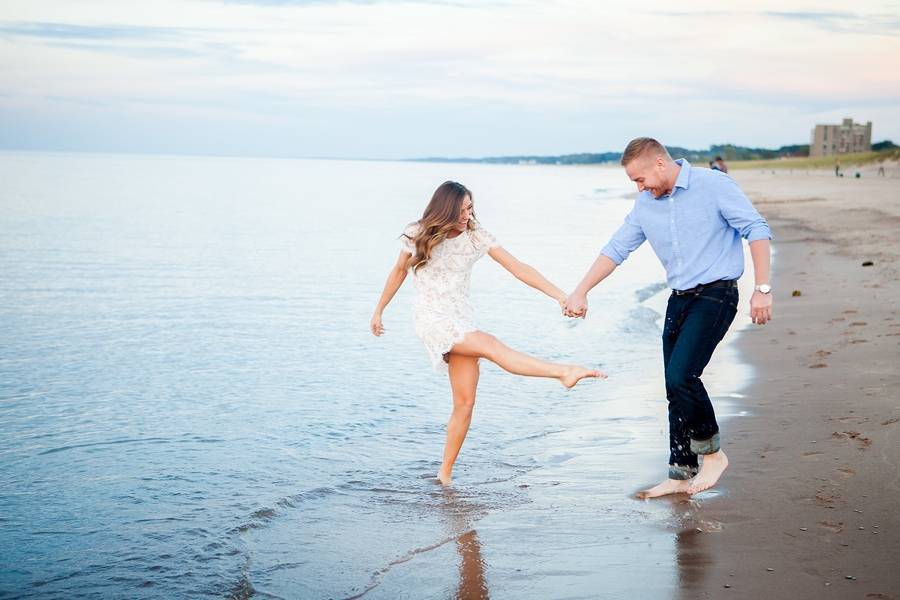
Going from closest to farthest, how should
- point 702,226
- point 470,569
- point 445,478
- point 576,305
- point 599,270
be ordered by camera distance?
point 470,569 < point 702,226 < point 599,270 < point 576,305 < point 445,478

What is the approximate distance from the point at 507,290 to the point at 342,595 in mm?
12675

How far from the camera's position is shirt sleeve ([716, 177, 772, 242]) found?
15.9ft

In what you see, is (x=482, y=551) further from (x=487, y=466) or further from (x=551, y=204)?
(x=551, y=204)

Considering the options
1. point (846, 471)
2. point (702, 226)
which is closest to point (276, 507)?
point (702, 226)

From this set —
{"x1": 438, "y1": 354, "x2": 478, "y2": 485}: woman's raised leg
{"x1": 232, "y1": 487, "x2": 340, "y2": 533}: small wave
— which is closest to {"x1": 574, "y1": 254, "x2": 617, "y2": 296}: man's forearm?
{"x1": 438, "y1": 354, "x2": 478, "y2": 485}: woman's raised leg

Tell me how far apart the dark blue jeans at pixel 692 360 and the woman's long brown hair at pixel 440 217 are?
1.39 meters

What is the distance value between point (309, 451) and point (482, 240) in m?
2.39

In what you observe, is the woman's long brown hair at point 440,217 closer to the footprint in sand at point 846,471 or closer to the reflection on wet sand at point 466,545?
the reflection on wet sand at point 466,545

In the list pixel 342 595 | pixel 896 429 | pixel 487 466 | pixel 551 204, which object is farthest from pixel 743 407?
pixel 551 204

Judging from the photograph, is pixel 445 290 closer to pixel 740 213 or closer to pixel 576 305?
pixel 576 305

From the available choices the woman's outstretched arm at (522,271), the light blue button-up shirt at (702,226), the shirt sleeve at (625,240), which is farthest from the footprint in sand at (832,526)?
the woman's outstretched arm at (522,271)

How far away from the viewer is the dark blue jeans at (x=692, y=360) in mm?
5020

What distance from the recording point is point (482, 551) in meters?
4.63

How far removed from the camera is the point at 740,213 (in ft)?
16.1
